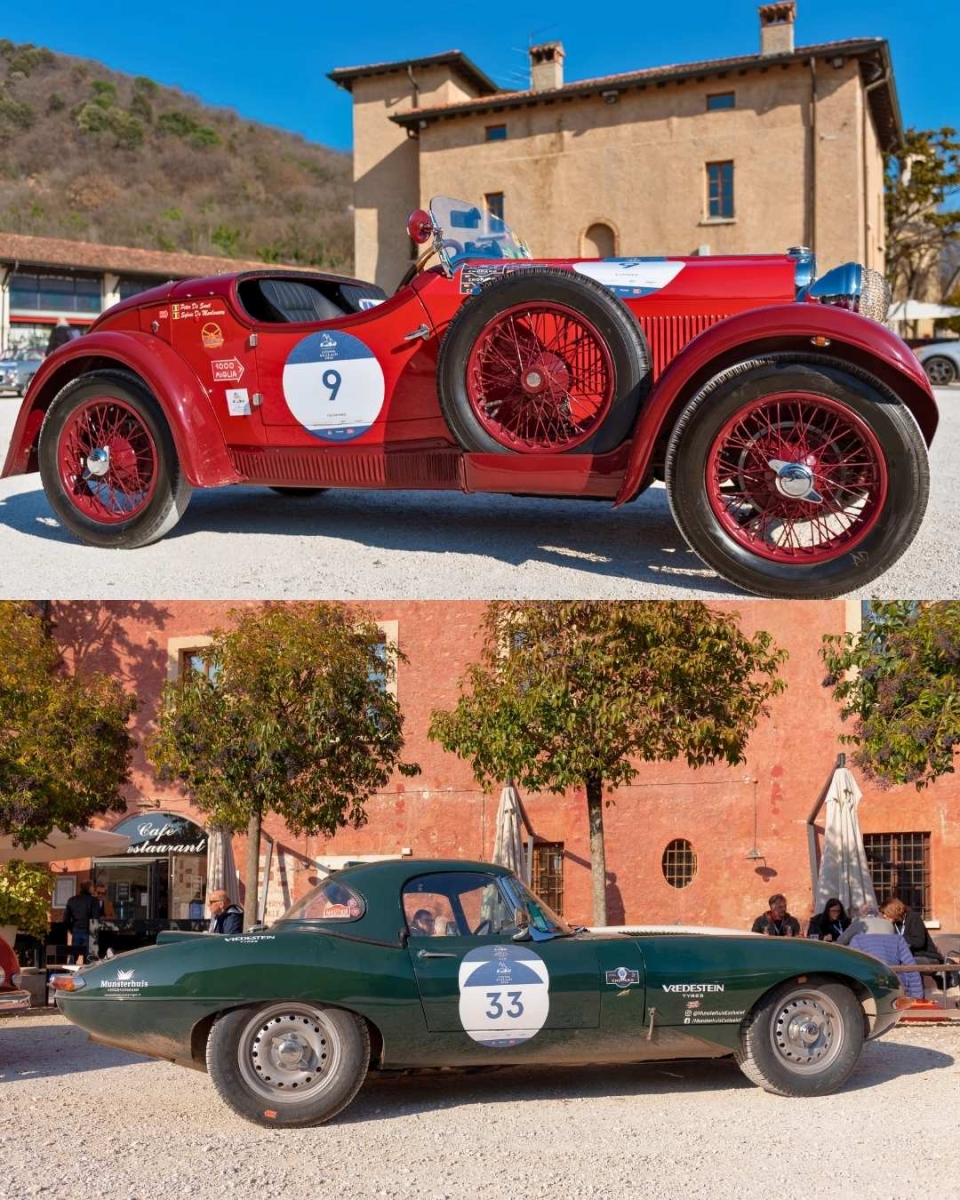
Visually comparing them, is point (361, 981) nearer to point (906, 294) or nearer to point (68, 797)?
point (68, 797)

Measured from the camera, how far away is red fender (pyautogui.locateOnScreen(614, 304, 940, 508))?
5.52 m

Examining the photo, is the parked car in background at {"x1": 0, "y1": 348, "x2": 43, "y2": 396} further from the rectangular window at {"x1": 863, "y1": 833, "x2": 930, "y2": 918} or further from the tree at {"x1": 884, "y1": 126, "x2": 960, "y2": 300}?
the tree at {"x1": 884, "y1": 126, "x2": 960, "y2": 300}

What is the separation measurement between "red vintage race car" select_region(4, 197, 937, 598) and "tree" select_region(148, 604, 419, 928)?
219 inches

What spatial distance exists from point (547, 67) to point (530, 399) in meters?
36.7

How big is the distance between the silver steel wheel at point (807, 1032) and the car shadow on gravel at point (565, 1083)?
0.27m

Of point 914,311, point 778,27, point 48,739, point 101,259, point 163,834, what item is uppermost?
point 101,259

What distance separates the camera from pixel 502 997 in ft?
18.1

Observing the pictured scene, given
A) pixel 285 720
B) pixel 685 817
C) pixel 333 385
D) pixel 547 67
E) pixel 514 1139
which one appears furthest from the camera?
pixel 547 67

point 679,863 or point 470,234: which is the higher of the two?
point 470,234

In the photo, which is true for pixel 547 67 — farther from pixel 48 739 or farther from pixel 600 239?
pixel 48 739

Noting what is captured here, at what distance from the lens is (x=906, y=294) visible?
47875mm

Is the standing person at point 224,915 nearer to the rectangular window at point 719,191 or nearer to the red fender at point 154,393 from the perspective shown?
the red fender at point 154,393

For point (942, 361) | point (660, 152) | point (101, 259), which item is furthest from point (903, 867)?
point (101, 259)

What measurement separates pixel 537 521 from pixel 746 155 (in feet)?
102
